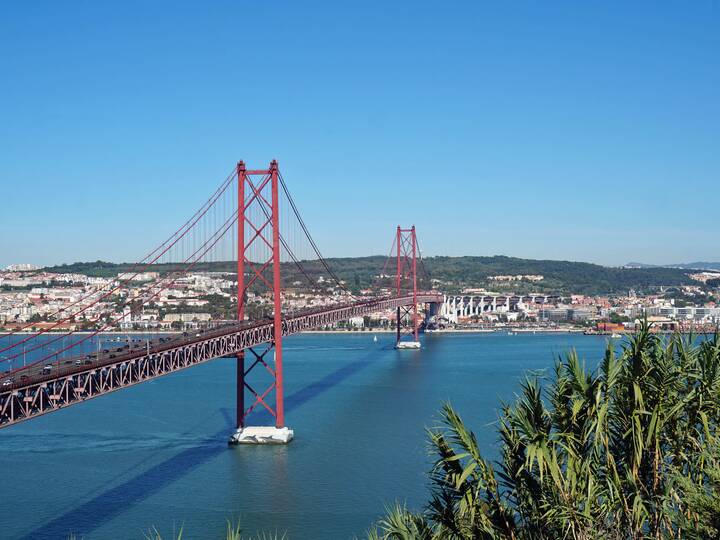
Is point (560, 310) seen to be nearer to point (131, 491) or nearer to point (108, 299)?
point (108, 299)

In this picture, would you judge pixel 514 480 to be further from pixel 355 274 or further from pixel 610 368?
pixel 355 274

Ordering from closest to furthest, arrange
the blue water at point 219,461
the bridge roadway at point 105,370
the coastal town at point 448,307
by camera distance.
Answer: the bridge roadway at point 105,370 < the blue water at point 219,461 < the coastal town at point 448,307

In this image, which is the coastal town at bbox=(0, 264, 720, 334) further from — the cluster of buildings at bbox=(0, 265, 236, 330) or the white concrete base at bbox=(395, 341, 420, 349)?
the white concrete base at bbox=(395, 341, 420, 349)

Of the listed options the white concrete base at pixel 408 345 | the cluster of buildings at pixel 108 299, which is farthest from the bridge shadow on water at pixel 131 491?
the white concrete base at pixel 408 345

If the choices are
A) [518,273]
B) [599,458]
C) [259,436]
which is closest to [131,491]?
[259,436]

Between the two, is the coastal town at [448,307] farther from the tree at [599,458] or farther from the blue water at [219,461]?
the tree at [599,458]

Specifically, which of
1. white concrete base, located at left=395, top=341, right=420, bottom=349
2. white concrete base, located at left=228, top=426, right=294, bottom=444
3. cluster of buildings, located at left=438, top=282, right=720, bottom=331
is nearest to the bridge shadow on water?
white concrete base, located at left=228, top=426, right=294, bottom=444
